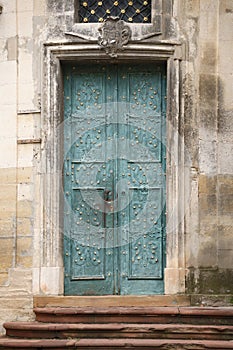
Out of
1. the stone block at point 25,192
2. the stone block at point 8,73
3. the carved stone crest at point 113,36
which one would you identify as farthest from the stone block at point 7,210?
the carved stone crest at point 113,36

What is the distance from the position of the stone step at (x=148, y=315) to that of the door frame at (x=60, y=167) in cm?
62

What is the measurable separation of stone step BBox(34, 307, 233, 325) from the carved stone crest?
3.10m

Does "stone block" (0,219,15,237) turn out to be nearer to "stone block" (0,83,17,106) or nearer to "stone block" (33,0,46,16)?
"stone block" (0,83,17,106)

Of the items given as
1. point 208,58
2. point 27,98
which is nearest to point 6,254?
point 27,98

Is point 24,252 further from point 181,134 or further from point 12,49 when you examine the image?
point 12,49

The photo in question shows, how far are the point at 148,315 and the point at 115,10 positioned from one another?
12.5ft

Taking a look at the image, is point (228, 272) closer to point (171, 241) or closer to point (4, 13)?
point (171, 241)

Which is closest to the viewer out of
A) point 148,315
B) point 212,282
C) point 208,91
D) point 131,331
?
point 131,331

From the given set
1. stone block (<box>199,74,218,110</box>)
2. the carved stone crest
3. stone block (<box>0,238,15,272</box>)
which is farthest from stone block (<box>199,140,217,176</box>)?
stone block (<box>0,238,15,272</box>)

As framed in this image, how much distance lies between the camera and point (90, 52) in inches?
476

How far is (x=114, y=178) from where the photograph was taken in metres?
12.2

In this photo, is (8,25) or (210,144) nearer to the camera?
(210,144)

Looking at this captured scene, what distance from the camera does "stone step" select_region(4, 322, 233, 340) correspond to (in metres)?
10.9

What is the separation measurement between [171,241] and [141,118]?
1581 millimetres
